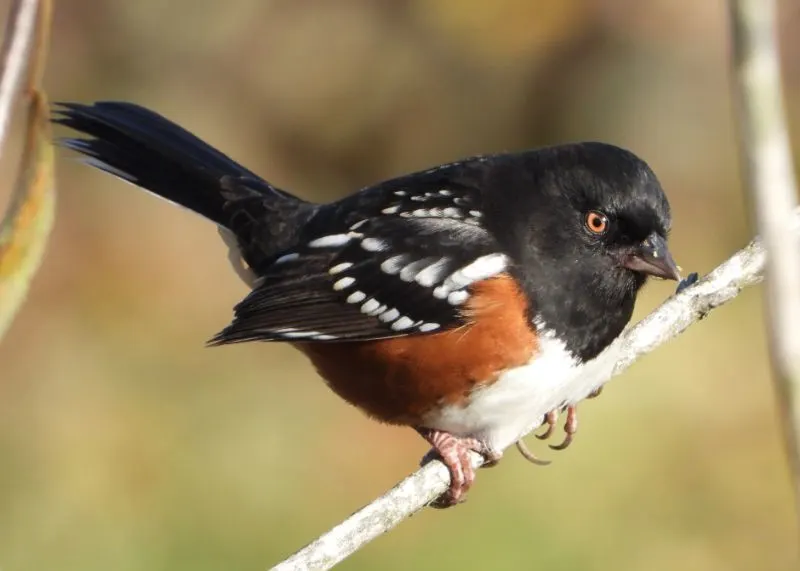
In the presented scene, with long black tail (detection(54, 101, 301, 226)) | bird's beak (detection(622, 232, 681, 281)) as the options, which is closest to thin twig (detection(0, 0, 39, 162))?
bird's beak (detection(622, 232, 681, 281))

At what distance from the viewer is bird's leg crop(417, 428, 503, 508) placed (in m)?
2.34

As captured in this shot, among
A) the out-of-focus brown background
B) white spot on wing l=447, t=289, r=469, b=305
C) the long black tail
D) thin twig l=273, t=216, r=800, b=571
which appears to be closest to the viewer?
thin twig l=273, t=216, r=800, b=571

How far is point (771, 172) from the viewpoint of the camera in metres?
0.79

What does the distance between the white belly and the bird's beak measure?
0.21m

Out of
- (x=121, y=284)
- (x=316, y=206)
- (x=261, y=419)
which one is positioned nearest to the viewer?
(x=316, y=206)

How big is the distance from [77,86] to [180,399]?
1606mm

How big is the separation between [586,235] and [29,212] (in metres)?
1.63

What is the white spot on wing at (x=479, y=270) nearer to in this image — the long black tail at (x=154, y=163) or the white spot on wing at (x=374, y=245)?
the white spot on wing at (x=374, y=245)

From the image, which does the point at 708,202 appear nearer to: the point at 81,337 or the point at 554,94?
the point at 554,94

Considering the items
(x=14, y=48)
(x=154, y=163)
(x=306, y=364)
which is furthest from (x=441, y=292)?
(x=306, y=364)

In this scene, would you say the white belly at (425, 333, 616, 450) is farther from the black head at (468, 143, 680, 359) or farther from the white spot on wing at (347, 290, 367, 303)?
the white spot on wing at (347, 290, 367, 303)

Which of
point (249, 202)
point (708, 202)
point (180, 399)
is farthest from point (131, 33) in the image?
point (708, 202)

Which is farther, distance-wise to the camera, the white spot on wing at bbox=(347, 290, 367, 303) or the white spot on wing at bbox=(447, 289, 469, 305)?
the white spot on wing at bbox=(347, 290, 367, 303)

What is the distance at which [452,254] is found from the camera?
2.46 m
